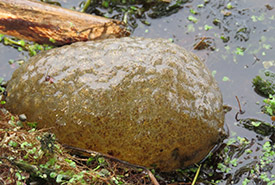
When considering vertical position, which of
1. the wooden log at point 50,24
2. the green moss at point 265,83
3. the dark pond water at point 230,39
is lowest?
the green moss at point 265,83

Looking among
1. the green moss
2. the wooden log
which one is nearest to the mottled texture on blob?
the wooden log

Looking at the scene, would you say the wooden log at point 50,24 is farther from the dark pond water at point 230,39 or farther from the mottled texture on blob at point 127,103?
the mottled texture on blob at point 127,103

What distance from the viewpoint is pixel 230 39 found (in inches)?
187

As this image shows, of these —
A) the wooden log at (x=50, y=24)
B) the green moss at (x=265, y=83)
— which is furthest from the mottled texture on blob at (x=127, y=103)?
the green moss at (x=265, y=83)

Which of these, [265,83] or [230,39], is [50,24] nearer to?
[230,39]

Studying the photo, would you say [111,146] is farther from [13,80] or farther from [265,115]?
[265,115]

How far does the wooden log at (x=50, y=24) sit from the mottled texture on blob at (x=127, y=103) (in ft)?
2.08

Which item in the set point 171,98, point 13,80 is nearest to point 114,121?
point 171,98

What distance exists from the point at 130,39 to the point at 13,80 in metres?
1.25

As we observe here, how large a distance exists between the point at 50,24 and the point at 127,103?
4.73 ft

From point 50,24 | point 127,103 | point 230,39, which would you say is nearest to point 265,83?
point 230,39

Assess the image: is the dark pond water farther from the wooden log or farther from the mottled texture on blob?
the mottled texture on blob

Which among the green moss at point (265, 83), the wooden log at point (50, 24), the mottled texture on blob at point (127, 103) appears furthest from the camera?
the green moss at point (265, 83)

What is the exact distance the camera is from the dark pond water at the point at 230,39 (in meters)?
4.29
